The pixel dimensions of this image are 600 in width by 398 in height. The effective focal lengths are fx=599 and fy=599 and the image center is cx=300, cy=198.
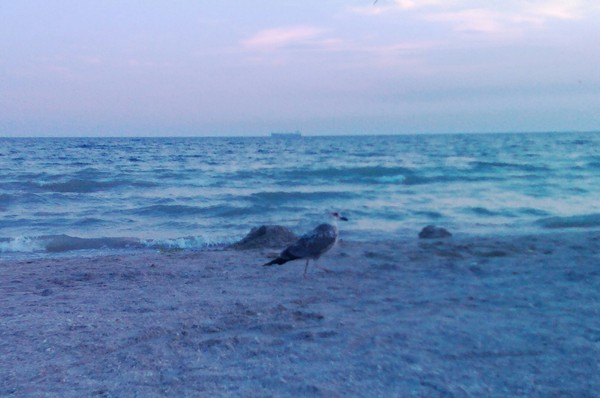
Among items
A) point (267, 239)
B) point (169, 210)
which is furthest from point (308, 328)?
point (169, 210)

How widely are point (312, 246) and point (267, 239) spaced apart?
2865 mm

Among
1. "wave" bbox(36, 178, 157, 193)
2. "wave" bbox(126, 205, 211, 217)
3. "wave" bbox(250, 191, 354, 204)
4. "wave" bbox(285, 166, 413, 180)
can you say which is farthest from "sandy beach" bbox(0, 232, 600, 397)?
"wave" bbox(285, 166, 413, 180)

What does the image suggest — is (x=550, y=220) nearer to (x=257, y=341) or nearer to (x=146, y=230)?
(x=146, y=230)

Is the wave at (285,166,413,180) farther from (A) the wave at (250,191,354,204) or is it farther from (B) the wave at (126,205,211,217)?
(B) the wave at (126,205,211,217)

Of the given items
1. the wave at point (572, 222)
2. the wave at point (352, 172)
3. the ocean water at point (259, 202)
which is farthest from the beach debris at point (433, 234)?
the wave at point (352, 172)

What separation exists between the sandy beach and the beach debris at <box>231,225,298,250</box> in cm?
170

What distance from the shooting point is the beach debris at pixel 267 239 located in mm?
9188

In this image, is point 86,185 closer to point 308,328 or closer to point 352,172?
point 352,172

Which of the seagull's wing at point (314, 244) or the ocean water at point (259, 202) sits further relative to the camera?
the ocean water at point (259, 202)

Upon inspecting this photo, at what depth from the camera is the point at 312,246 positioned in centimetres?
655

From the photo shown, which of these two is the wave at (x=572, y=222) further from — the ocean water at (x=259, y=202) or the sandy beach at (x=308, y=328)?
the sandy beach at (x=308, y=328)

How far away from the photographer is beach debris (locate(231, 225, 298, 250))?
9.19 meters

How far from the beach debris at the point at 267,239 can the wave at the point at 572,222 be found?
5.78m

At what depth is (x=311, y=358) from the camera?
3.90 metres
